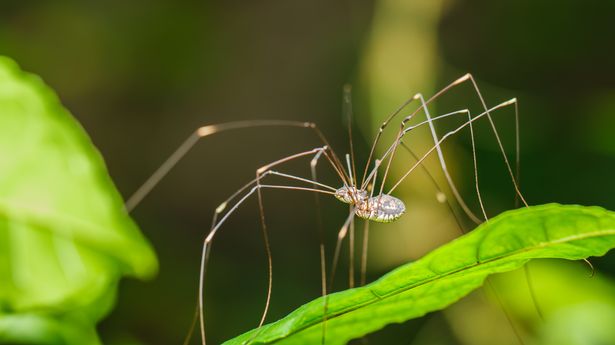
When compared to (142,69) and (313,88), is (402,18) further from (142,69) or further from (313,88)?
(142,69)

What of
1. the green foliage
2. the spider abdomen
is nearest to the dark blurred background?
the spider abdomen

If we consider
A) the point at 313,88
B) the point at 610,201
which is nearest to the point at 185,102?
the point at 313,88

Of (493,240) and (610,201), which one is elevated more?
(493,240)

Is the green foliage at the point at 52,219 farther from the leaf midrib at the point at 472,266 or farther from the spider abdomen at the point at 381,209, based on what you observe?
the spider abdomen at the point at 381,209

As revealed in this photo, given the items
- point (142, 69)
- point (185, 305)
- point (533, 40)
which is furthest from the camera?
point (142, 69)

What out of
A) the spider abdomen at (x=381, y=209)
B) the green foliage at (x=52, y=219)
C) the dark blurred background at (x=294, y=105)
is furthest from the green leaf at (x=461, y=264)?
the dark blurred background at (x=294, y=105)

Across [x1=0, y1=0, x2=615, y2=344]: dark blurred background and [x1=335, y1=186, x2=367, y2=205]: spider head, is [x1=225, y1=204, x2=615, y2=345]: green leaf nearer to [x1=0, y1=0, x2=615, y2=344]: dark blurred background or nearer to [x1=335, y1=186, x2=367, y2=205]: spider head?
[x1=335, y1=186, x2=367, y2=205]: spider head

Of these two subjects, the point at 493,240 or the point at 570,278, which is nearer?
the point at 493,240
